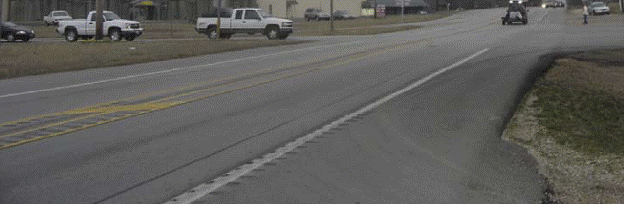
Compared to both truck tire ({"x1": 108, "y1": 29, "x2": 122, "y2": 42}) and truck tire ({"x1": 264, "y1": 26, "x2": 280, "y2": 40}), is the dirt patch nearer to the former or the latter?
truck tire ({"x1": 264, "y1": 26, "x2": 280, "y2": 40})

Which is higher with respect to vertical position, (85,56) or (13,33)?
(13,33)

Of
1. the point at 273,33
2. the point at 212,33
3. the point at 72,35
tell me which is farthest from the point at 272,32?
the point at 72,35

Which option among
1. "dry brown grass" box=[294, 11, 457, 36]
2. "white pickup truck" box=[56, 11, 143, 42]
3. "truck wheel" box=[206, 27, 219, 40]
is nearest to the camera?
"white pickup truck" box=[56, 11, 143, 42]

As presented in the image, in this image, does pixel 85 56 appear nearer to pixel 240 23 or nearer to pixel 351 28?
pixel 240 23

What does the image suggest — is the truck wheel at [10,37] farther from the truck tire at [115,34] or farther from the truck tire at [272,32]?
the truck tire at [272,32]

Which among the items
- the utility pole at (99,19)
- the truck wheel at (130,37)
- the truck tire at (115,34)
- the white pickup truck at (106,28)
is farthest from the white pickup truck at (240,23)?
the utility pole at (99,19)

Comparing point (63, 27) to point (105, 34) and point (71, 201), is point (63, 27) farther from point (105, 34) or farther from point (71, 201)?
point (71, 201)

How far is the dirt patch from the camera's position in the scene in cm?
713

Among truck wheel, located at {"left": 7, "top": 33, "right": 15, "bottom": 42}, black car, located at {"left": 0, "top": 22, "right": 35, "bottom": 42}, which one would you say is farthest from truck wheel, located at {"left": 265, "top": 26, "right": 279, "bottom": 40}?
truck wheel, located at {"left": 7, "top": 33, "right": 15, "bottom": 42}

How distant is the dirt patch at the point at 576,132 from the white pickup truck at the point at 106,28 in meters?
26.2

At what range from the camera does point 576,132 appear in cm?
1009

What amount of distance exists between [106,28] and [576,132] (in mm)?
32419

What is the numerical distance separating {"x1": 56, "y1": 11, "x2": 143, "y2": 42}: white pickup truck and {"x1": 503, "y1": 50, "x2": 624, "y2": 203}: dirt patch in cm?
2623

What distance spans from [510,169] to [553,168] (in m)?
0.53
